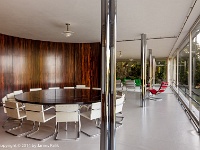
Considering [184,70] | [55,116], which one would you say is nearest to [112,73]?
[55,116]

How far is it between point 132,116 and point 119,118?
0.46 meters

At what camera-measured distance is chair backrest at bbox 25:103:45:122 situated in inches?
Answer: 138

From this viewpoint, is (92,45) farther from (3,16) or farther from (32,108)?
(32,108)

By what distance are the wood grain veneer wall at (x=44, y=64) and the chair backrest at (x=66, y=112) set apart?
420cm

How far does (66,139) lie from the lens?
3.47 metres

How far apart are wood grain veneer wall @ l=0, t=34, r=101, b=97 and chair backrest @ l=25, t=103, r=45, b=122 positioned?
3.74 metres

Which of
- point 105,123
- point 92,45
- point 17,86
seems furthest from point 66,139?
point 92,45

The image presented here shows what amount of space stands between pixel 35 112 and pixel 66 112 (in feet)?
1.98

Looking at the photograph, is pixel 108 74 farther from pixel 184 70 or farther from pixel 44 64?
pixel 184 70

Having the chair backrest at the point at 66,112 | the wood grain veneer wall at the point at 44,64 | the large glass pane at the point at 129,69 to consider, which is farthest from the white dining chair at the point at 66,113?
the large glass pane at the point at 129,69

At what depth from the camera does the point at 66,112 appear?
11.5 feet

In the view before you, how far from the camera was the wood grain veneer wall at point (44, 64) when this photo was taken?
7.06 meters

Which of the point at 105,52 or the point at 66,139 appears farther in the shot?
the point at 66,139

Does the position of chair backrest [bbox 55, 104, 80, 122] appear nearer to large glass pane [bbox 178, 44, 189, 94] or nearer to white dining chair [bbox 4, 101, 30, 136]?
white dining chair [bbox 4, 101, 30, 136]
